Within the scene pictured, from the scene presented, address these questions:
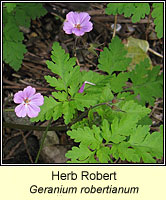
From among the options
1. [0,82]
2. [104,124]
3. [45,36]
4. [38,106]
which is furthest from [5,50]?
[104,124]

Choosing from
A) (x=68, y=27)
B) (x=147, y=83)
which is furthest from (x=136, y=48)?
(x=68, y=27)

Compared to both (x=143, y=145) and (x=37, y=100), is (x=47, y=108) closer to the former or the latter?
(x=37, y=100)

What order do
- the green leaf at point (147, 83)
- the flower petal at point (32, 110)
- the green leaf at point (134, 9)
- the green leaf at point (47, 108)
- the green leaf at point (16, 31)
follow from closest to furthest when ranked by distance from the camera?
the flower petal at point (32, 110) → the green leaf at point (47, 108) → the green leaf at point (134, 9) → the green leaf at point (147, 83) → the green leaf at point (16, 31)

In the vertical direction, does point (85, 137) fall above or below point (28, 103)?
below

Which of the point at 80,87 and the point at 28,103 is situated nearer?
Result: the point at 28,103

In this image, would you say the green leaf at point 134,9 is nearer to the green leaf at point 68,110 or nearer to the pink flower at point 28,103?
the green leaf at point 68,110

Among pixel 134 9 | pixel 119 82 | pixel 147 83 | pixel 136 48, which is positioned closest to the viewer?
pixel 134 9

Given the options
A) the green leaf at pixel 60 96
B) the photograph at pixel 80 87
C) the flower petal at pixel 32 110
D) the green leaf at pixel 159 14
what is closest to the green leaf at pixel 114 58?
the photograph at pixel 80 87

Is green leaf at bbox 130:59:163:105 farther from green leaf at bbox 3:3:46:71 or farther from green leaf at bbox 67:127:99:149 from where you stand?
green leaf at bbox 3:3:46:71
